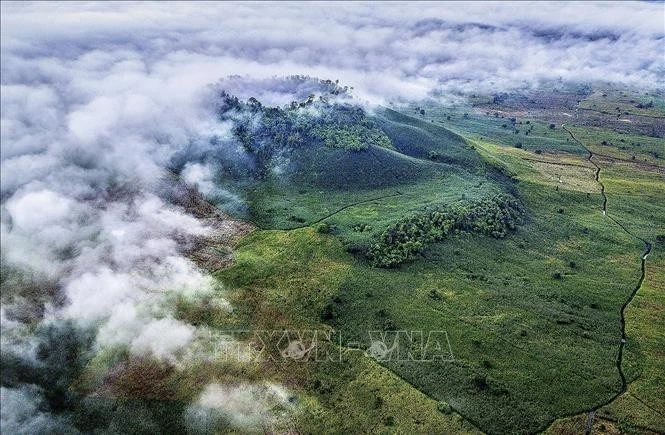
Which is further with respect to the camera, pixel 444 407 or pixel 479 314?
pixel 479 314

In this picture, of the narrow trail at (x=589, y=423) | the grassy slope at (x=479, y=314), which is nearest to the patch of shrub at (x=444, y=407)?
the grassy slope at (x=479, y=314)

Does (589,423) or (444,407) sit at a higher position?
(444,407)

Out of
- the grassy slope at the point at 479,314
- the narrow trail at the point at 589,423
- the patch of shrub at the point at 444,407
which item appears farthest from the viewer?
the grassy slope at the point at 479,314

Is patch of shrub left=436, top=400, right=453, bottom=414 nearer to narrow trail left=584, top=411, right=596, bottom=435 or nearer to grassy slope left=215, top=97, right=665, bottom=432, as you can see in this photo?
grassy slope left=215, top=97, right=665, bottom=432

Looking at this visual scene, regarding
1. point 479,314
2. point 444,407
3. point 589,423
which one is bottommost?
point 589,423

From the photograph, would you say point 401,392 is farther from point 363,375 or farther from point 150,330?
point 150,330

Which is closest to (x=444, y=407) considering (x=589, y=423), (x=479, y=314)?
(x=589, y=423)

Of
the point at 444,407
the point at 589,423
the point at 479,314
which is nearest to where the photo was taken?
the point at 589,423

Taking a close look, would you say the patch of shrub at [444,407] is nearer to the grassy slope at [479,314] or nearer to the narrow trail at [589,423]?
the grassy slope at [479,314]

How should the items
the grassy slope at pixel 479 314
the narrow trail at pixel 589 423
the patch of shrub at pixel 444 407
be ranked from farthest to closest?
the grassy slope at pixel 479 314 → the patch of shrub at pixel 444 407 → the narrow trail at pixel 589 423

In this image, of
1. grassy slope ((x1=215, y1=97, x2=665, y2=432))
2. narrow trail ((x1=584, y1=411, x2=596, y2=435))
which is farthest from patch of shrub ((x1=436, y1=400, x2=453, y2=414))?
narrow trail ((x1=584, y1=411, x2=596, y2=435))

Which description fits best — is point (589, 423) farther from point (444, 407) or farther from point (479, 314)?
point (479, 314)
